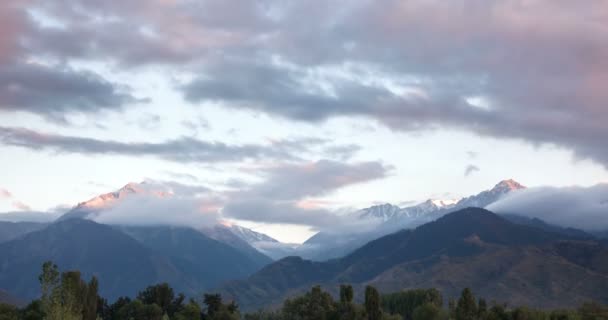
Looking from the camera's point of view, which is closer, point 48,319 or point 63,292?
point 48,319

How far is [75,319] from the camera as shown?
161875 mm

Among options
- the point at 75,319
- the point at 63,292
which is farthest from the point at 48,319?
the point at 63,292

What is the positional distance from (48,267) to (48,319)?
11.2 metres

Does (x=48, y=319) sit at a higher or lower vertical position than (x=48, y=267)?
lower

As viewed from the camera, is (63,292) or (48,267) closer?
(48,267)

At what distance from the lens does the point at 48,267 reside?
164m

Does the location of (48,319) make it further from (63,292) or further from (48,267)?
(63,292)

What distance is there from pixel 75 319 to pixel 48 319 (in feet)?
17.9

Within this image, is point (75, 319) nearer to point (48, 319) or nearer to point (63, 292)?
point (48, 319)

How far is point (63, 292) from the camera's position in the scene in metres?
182

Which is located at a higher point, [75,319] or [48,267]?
[48,267]

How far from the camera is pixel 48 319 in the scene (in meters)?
160

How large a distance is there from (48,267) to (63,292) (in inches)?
795

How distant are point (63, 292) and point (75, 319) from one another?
22631 mm
